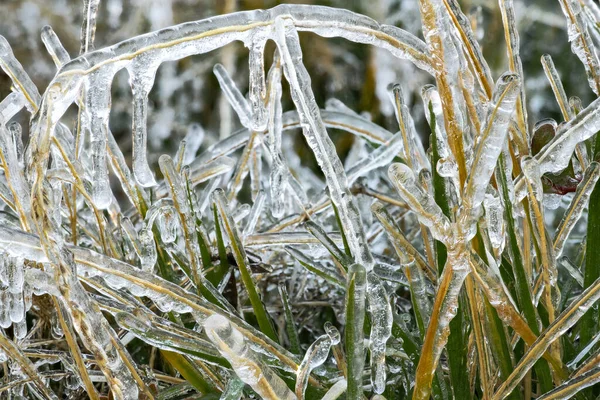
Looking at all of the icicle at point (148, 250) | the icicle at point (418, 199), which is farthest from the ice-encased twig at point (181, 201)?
the icicle at point (418, 199)

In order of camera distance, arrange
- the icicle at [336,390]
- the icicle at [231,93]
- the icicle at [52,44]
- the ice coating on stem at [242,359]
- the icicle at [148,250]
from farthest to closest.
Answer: the icicle at [231,93]
the icicle at [52,44]
the icicle at [148,250]
the icicle at [336,390]
the ice coating on stem at [242,359]

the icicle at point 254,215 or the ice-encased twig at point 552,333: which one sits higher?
the icicle at point 254,215

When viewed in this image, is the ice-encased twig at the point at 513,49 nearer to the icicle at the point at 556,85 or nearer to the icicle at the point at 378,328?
the icicle at the point at 556,85

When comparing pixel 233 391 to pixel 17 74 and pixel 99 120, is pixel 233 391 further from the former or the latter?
pixel 17 74

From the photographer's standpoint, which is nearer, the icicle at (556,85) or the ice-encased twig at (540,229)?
the ice-encased twig at (540,229)

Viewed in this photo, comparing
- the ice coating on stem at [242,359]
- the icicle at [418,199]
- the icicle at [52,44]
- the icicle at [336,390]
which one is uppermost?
the icicle at [52,44]

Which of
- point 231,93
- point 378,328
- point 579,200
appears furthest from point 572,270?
point 231,93

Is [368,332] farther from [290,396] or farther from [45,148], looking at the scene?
[45,148]

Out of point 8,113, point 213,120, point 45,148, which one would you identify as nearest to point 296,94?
point 45,148
